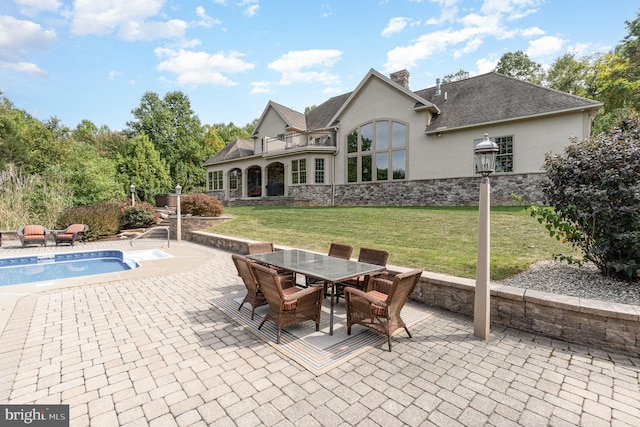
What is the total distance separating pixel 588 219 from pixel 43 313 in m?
8.99

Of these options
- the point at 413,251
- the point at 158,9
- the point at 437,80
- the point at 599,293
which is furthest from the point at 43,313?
the point at 437,80

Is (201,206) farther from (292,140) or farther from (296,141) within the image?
(296,141)

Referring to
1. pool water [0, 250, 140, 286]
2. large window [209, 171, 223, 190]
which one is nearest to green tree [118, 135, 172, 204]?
large window [209, 171, 223, 190]

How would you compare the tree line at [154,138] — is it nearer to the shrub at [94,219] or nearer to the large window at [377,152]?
the shrub at [94,219]

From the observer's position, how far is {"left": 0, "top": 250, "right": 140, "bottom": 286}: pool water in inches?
327

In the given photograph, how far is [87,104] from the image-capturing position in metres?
32.3

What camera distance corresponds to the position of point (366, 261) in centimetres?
532

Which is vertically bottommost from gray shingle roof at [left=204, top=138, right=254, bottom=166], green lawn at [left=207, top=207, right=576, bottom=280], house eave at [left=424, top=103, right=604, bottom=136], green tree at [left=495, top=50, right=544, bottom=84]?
green lawn at [left=207, top=207, right=576, bottom=280]

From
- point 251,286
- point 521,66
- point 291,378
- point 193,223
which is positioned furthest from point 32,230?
point 521,66

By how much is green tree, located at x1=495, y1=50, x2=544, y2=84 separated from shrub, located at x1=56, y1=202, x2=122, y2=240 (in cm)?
3666

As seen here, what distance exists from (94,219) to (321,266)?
1377 cm

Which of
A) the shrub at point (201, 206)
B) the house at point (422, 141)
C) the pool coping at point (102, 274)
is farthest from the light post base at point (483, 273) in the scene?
the shrub at point (201, 206)

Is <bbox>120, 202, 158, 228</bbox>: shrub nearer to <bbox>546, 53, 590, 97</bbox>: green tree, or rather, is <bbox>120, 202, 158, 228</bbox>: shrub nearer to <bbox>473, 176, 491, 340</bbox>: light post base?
<bbox>473, 176, 491, 340</bbox>: light post base

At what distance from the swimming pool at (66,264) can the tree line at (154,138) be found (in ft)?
18.4
